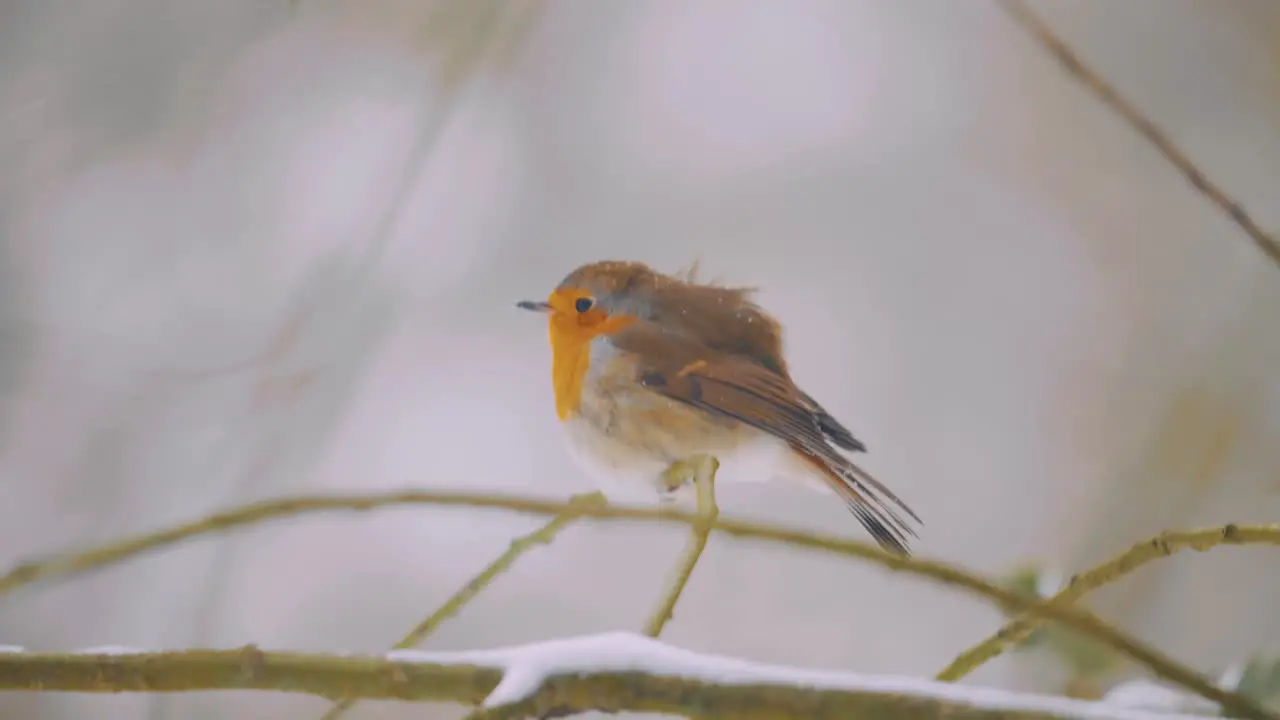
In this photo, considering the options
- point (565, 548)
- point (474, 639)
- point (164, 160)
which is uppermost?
point (164, 160)

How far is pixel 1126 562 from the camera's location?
543mm

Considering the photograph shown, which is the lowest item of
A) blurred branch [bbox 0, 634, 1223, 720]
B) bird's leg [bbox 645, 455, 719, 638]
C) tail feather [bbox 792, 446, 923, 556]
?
blurred branch [bbox 0, 634, 1223, 720]

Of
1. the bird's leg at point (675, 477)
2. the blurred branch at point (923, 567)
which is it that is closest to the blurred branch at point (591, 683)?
the blurred branch at point (923, 567)

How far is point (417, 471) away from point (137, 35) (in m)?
0.48

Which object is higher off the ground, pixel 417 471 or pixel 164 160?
pixel 164 160

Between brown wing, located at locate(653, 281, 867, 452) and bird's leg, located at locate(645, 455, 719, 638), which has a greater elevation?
brown wing, located at locate(653, 281, 867, 452)

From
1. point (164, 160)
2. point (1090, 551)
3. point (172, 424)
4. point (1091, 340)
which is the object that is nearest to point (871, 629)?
point (1090, 551)

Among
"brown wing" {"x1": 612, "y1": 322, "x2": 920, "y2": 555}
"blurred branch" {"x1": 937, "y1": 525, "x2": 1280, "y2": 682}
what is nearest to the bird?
"brown wing" {"x1": 612, "y1": 322, "x2": 920, "y2": 555}

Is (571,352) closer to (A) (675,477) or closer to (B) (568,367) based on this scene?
(B) (568,367)

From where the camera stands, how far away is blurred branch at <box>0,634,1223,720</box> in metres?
0.42

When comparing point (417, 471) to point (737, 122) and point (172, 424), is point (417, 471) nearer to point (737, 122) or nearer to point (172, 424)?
point (172, 424)

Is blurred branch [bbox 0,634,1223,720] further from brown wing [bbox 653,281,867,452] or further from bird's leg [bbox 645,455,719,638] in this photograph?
brown wing [bbox 653,281,867,452]

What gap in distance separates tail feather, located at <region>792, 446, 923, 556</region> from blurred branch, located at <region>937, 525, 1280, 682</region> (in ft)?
0.57

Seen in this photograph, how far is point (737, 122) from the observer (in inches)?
34.8
